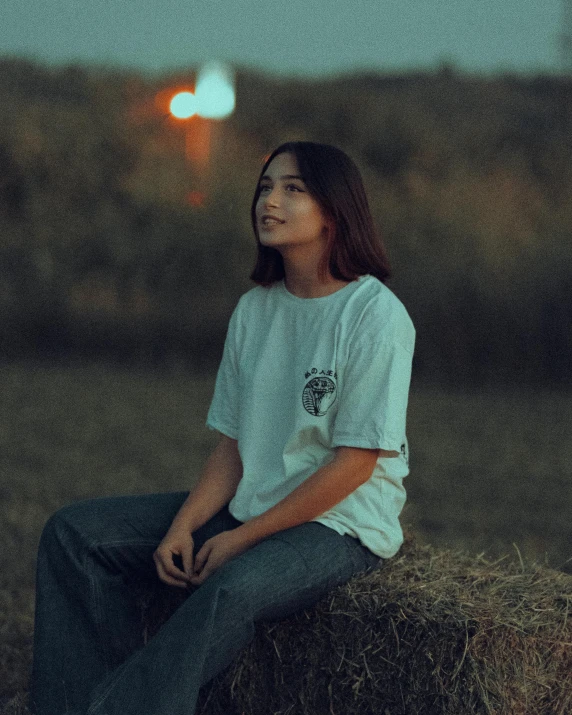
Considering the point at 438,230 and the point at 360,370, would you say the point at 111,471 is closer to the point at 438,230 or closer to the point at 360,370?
the point at 360,370

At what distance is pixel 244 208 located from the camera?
14891mm

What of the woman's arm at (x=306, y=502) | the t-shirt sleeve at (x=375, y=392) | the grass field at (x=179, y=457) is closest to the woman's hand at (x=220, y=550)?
the woman's arm at (x=306, y=502)

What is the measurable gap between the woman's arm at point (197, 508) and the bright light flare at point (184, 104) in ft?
35.2

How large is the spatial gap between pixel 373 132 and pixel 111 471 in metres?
12.5

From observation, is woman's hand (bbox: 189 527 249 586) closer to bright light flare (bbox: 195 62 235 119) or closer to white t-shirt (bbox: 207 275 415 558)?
white t-shirt (bbox: 207 275 415 558)

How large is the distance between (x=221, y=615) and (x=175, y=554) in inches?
14.6

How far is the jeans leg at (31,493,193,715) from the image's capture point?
2326mm

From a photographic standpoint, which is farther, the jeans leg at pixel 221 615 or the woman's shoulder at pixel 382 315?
the woman's shoulder at pixel 382 315

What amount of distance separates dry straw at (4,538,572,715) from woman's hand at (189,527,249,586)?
22 centimetres

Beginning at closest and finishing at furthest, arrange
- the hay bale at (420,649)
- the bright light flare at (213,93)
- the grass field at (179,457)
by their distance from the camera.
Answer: the hay bale at (420,649) < the grass field at (179,457) < the bright light flare at (213,93)

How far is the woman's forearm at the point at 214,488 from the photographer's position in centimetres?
245

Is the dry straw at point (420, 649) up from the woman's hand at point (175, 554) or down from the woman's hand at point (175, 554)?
down

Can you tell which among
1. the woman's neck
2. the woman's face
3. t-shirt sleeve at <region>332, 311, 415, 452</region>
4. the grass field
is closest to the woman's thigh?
t-shirt sleeve at <region>332, 311, 415, 452</region>

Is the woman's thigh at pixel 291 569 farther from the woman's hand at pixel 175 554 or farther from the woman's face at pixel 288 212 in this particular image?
the woman's face at pixel 288 212
